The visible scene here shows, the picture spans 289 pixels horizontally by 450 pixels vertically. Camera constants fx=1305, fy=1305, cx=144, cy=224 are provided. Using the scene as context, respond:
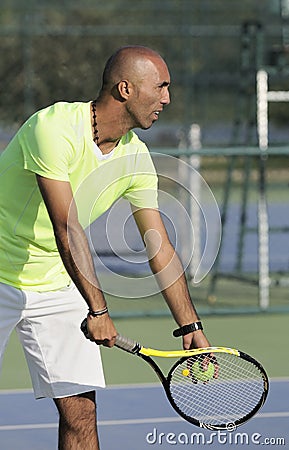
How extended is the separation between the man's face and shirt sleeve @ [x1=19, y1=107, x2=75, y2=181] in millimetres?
246

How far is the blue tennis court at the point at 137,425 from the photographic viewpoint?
5820mm

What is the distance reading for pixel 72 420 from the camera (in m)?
4.85

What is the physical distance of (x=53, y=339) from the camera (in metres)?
4.86

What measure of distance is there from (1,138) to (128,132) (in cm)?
1357

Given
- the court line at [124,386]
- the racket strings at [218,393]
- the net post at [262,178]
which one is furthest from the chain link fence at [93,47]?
the racket strings at [218,393]

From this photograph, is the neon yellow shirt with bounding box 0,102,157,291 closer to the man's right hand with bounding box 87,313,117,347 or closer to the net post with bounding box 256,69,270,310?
the man's right hand with bounding box 87,313,117,347

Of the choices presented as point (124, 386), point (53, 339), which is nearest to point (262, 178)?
point (124, 386)

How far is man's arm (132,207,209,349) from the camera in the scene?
4.89 meters

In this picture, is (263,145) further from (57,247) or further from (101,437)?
(57,247)

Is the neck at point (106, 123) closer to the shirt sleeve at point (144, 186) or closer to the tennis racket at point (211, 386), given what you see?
the shirt sleeve at point (144, 186)

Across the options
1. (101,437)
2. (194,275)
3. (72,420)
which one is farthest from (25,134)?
(194,275)

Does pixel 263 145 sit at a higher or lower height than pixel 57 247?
higher

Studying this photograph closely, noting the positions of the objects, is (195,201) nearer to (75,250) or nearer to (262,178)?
(262,178)

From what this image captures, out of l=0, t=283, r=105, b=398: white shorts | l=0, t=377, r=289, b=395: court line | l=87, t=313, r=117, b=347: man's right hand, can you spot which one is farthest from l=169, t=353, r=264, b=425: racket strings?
l=0, t=377, r=289, b=395: court line
